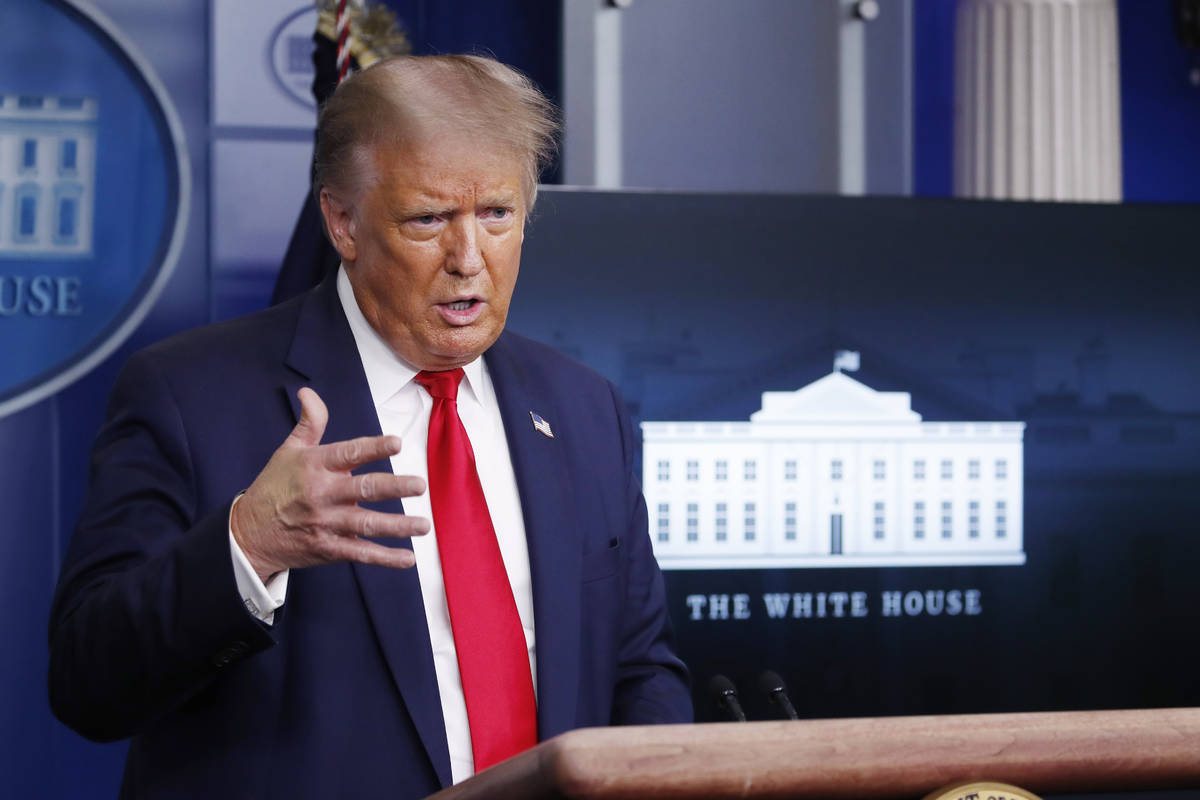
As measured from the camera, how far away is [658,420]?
7.84 ft

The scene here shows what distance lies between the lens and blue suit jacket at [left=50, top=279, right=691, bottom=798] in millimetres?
1096

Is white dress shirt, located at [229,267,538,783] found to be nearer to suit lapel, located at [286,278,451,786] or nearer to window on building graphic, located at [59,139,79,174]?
suit lapel, located at [286,278,451,786]

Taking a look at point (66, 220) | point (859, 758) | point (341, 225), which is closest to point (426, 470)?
point (341, 225)

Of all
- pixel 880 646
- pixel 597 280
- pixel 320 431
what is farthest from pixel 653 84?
pixel 320 431

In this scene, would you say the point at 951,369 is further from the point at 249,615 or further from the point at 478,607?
the point at 249,615

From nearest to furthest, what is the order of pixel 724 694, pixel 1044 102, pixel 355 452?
pixel 355 452, pixel 724 694, pixel 1044 102

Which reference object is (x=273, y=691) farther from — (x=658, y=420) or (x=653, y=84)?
(x=653, y=84)

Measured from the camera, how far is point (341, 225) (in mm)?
1388

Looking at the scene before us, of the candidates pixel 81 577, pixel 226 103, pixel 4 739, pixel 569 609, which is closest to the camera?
pixel 81 577

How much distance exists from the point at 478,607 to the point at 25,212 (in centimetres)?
170

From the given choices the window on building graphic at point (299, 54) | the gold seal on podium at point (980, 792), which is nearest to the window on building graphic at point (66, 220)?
the window on building graphic at point (299, 54)

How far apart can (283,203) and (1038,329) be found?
1685 millimetres

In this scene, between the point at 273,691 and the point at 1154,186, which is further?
the point at 1154,186

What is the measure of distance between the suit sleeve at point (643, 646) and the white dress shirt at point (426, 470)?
8.0 inches
